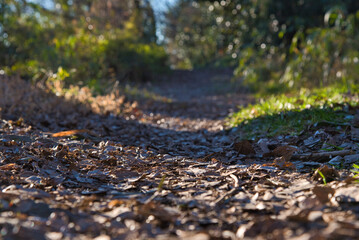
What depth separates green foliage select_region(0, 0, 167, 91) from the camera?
21.3ft

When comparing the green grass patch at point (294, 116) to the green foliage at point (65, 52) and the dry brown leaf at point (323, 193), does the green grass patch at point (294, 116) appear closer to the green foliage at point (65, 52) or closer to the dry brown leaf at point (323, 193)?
the dry brown leaf at point (323, 193)

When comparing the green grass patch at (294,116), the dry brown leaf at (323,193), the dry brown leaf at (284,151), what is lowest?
the dry brown leaf at (323,193)

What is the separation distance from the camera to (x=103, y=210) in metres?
1.42

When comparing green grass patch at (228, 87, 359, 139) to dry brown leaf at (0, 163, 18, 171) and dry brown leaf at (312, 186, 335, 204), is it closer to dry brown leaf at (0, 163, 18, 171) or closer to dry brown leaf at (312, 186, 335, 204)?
dry brown leaf at (312, 186, 335, 204)

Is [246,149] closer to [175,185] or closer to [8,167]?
[175,185]

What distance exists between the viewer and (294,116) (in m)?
3.45

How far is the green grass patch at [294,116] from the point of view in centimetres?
311

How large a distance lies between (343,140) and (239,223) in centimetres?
172

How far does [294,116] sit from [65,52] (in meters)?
5.63

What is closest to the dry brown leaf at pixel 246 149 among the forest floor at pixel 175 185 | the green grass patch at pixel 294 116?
the forest floor at pixel 175 185

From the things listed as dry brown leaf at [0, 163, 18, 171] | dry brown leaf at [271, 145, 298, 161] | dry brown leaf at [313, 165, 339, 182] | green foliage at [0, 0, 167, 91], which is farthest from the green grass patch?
green foliage at [0, 0, 167, 91]

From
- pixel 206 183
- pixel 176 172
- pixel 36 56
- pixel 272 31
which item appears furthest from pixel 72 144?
pixel 272 31

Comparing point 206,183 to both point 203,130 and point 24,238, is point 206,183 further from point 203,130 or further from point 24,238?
point 203,130

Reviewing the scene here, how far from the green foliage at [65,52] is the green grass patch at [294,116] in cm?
296
